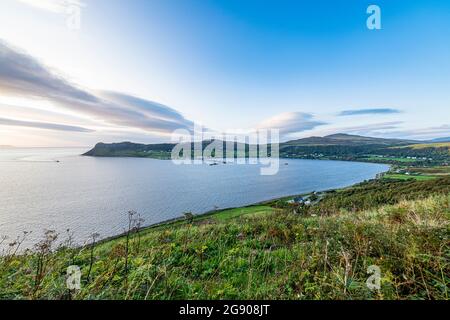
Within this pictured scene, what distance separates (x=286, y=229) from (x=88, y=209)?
5227cm

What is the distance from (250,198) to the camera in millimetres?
58344

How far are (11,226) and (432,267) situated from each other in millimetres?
51666

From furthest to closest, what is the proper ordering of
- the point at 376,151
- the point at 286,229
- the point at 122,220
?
1. the point at 376,151
2. the point at 122,220
3. the point at 286,229

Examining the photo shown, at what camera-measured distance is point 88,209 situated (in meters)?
44.8

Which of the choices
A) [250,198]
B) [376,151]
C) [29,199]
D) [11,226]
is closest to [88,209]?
[11,226]

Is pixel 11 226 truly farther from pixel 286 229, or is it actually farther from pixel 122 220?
pixel 286 229

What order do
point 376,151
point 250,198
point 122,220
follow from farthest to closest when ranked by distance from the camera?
point 376,151 < point 250,198 < point 122,220
